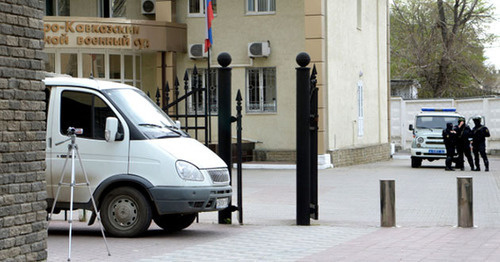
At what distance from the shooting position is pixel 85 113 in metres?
12.7

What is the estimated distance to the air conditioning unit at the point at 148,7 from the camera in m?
31.2

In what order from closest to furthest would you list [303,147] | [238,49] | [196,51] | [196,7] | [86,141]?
[86,141], [303,147], [238,49], [196,51], [196,7]

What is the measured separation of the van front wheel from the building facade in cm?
1697

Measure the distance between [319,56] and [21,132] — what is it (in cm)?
2154

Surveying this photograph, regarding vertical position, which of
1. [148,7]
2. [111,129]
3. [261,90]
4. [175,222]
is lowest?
[175,222]

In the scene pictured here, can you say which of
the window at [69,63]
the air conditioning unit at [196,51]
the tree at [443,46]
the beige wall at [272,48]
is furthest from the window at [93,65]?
the tree at [443,46]

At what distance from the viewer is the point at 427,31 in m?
65.0

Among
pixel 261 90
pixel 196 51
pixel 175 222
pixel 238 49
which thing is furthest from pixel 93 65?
pixel 175 222

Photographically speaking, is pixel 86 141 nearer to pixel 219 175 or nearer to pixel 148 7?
pixel 219 175

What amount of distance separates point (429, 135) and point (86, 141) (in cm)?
2100

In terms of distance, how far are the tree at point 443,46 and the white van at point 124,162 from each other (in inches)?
1920

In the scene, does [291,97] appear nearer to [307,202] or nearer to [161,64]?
[161,64]

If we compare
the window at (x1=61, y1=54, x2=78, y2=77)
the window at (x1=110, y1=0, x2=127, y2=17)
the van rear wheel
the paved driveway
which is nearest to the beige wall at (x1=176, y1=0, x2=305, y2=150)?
the window at (x1=110, y1=0, x2=127, y2=17)

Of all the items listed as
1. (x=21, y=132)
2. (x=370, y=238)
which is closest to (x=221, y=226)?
(x=370, y=238)
